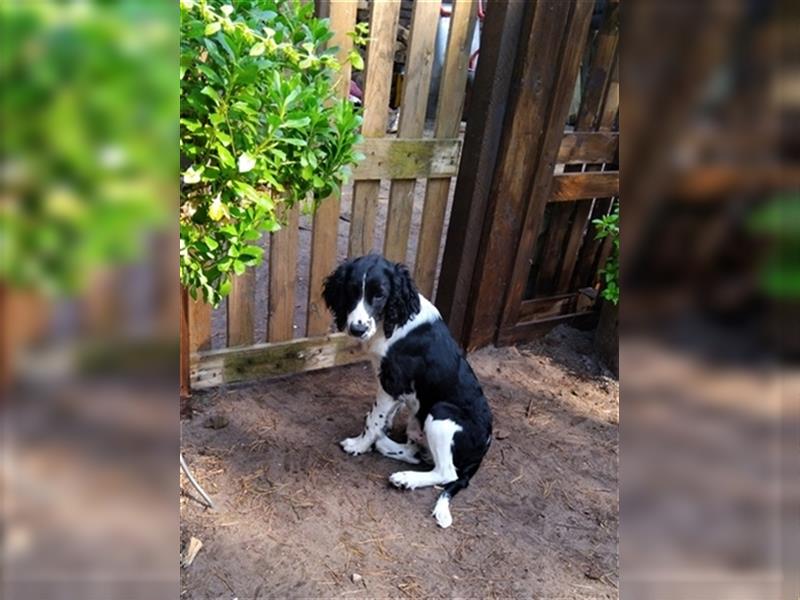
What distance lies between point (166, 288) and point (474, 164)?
130 inches

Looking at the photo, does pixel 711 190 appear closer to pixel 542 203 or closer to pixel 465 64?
pixel 465 64

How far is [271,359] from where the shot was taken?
3.63 m

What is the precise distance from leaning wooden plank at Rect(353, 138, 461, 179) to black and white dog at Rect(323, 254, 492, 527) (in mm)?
666

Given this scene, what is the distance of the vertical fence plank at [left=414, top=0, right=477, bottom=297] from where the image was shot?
3447 millimetres

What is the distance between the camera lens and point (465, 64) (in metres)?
3.53

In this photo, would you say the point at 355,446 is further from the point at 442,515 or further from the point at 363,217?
the point at 363,217

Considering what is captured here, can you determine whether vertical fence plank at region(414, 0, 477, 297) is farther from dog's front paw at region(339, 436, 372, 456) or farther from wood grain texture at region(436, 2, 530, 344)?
dog's front paw at region(339, 436, 372, 456)

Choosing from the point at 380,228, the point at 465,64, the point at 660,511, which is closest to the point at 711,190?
the point at 660,511

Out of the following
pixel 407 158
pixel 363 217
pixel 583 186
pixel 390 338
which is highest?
pixel 407 158

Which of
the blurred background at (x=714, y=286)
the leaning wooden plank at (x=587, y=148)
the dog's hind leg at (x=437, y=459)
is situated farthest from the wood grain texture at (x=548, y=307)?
the blurred background at (x=714, y=286)

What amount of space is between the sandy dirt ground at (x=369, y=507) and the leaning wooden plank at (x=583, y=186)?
1408 mm

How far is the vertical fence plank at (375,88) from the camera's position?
10.2 feet

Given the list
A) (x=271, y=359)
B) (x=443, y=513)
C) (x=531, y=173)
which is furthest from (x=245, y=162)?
(x=531, y=173)

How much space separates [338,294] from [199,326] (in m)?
0.86
